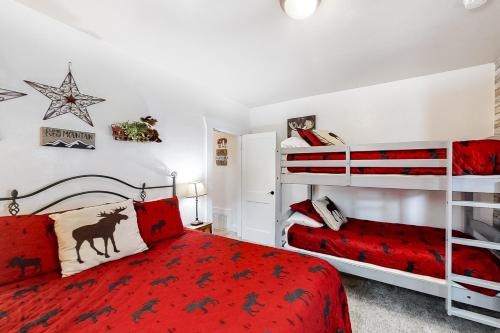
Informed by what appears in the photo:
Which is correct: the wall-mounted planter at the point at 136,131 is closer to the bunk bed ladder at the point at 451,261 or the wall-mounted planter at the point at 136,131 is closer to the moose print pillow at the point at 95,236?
the moose print pillow at the point at 95,236

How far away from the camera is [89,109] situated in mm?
1885

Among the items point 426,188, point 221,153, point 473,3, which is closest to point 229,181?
point 221,153

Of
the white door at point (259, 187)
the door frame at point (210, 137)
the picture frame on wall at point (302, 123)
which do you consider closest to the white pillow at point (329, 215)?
the white door at point (259, 187)

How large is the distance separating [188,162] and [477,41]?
3.25 m

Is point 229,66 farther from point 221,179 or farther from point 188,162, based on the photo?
point 221,179

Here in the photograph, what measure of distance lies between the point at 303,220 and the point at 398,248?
92 cm

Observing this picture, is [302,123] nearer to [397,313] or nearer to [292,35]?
[292,35]

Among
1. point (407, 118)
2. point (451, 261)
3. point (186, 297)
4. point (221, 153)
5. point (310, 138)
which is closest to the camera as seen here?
point (186, 297)

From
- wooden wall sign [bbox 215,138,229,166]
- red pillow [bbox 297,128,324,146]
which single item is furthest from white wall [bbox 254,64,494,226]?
wooden wall sign [bbox 215,138,229,166]

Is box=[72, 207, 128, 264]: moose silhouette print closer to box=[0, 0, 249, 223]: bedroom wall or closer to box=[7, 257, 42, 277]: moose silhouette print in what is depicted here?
box=[7, 257, 42, 277]: moose silhouette print

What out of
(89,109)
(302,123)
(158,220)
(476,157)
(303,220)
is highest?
(302,123)

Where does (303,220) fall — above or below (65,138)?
below

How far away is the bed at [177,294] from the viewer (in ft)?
2.95

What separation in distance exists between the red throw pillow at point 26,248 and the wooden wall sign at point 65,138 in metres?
0.60
